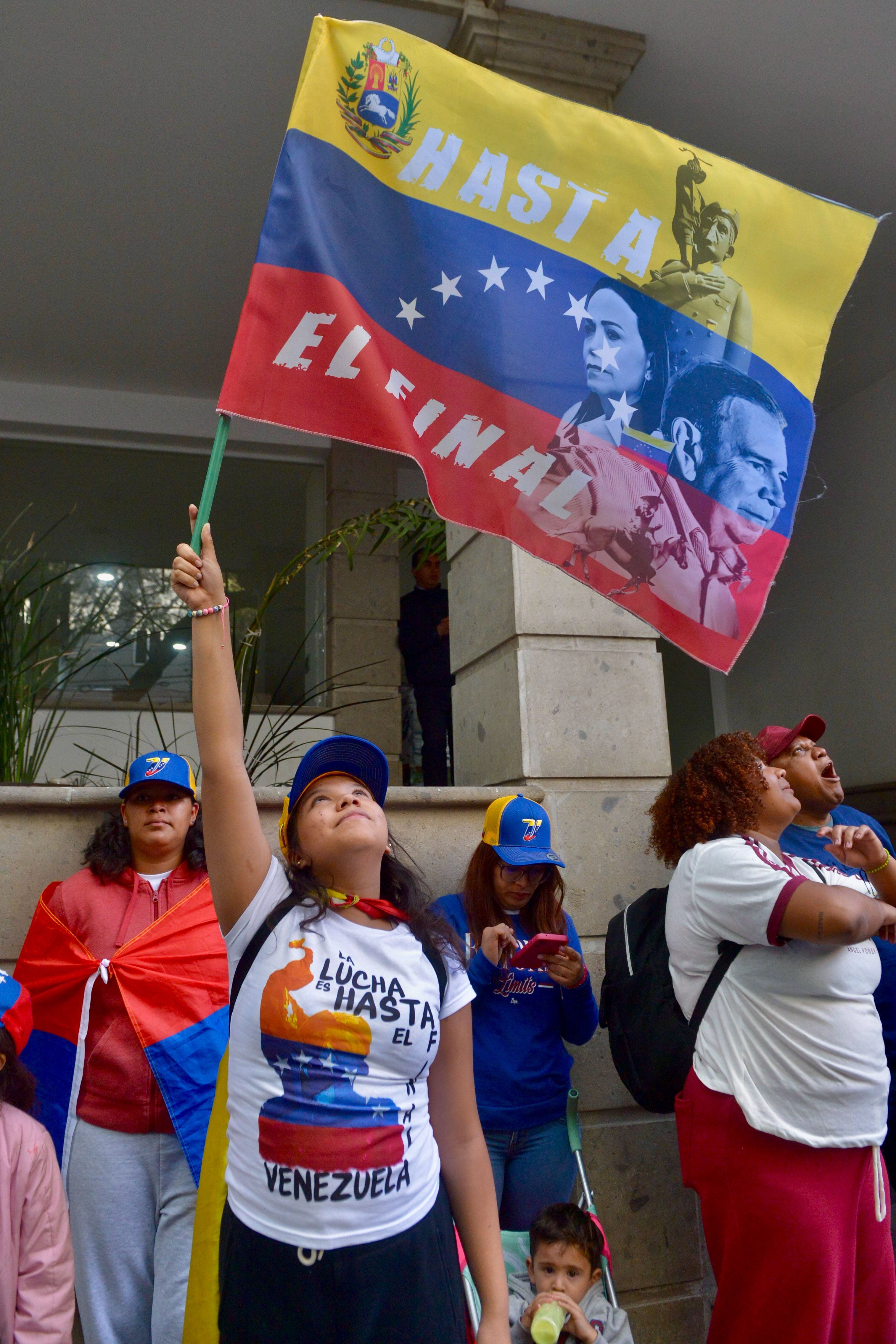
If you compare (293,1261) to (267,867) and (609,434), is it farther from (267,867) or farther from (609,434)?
(609,434)

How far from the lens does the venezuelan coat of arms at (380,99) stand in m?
2.39

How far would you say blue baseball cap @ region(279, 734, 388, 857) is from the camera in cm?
190

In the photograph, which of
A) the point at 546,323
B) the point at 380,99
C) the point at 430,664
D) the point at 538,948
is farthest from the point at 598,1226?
the point at 430,664

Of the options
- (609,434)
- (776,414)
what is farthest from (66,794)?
(776,414)

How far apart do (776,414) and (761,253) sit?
18.9 inches

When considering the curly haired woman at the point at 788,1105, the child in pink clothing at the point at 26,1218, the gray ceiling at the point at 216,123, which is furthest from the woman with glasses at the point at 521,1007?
the gray ceiling at the point at 216,123

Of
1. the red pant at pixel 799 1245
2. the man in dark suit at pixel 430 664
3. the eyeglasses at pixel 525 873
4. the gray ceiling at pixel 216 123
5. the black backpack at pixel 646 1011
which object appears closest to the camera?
the red pant at pixel 799 1245

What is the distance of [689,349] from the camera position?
8.94 ft

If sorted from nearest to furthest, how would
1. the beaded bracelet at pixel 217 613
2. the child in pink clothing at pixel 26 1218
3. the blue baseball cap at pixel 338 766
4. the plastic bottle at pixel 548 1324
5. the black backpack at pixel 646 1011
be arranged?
the beaded bracelet at pixel 217 613, the blue baseball cap at pixel 338 766, the child in pink clothing at pixel 26 1218, the plastic bottle at pixel 548 1324, the black backpack at pixel 646 1011

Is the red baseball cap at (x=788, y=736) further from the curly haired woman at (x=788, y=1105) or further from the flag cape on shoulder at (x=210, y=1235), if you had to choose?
the flag cape on shoulder at (x=210, y=1235)

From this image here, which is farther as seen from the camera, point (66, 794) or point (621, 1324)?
point (66, 794)

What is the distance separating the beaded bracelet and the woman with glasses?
1.60 meters

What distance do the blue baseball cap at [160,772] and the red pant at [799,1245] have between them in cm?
190

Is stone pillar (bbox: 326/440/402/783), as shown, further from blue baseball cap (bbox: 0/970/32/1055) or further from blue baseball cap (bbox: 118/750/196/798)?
blue baseball cap (bbox: 0/970/32/1055)
